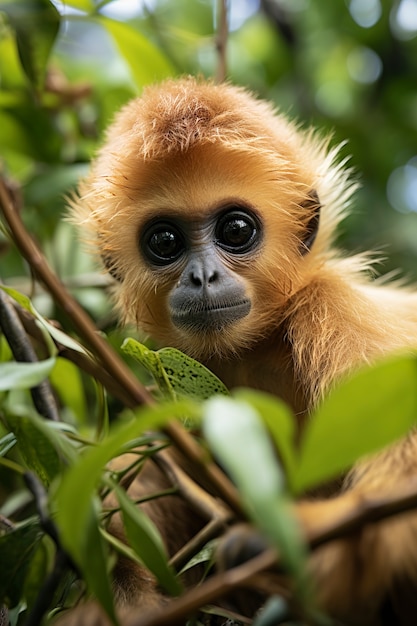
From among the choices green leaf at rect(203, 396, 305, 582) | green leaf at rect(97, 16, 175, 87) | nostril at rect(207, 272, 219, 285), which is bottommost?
nostril at rect(207, 272, 219, 285)

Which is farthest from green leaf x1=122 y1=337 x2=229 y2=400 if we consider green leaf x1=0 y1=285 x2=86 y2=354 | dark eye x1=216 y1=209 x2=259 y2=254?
dark eye x1=216 y1=209 x2=259 y2=254

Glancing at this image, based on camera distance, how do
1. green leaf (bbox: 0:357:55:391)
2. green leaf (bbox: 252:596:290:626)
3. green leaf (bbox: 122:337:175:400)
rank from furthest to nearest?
1. green leaf (bbox: 122:337:175:400)
2. green leaf (bbox: 0:357:55:391)
3. green leaf (bbox: 252:596:290:626)

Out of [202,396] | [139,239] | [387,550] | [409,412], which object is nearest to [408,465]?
[387,550]

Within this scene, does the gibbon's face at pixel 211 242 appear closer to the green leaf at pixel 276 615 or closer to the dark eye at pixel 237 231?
the dark eye at pixel 237 231

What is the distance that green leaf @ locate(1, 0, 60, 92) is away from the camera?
3791mm

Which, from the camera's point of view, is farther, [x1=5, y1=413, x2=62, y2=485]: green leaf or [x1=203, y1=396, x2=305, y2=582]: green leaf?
[x1=5, y1=413, x2=62, y2=485]: green leaf

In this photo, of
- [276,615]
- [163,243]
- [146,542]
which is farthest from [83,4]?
[276,615]

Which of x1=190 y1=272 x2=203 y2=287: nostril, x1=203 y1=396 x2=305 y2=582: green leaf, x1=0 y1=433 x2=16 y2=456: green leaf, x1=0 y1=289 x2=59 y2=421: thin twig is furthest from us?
x1=190 y1=272 x2=203 y2=287: nostril

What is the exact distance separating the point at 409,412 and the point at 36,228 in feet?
11.8

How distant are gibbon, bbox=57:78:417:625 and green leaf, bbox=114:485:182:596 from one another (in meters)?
1.18

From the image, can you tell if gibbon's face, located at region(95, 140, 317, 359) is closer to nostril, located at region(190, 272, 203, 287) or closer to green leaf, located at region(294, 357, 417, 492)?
nostril, located at region(190, 272, 203, 287)

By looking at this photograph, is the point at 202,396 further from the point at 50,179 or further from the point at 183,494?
the point at 50,179

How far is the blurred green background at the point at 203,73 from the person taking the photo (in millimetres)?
4504

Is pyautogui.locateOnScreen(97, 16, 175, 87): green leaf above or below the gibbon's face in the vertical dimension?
above
